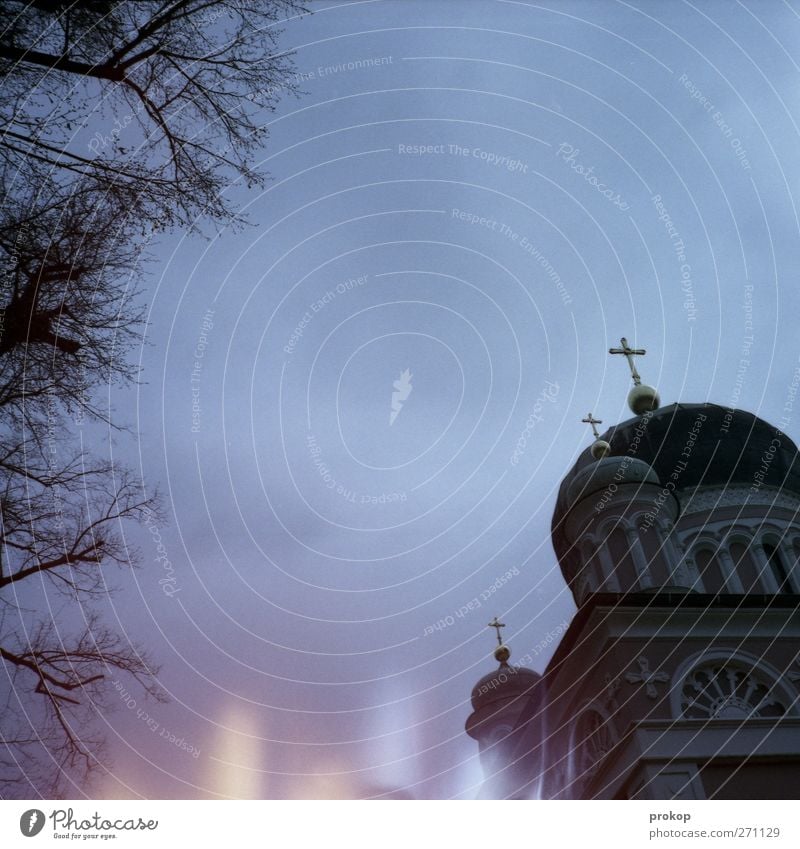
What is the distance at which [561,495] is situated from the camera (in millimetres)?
20188

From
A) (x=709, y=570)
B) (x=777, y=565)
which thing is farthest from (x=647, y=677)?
(x=777, y=565)

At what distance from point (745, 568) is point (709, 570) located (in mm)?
708

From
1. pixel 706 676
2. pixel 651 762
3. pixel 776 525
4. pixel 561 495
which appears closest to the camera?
pixel 651 762

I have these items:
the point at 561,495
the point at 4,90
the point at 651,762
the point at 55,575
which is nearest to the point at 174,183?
the point at 4,90

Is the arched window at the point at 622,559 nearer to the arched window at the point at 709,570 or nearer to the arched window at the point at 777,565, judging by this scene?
the arched window at the point at 709,570

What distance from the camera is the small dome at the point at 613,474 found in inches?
684

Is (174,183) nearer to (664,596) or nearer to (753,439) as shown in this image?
(664,596)

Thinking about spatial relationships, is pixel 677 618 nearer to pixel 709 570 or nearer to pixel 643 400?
pixel 709 570

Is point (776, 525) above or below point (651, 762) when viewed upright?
above
